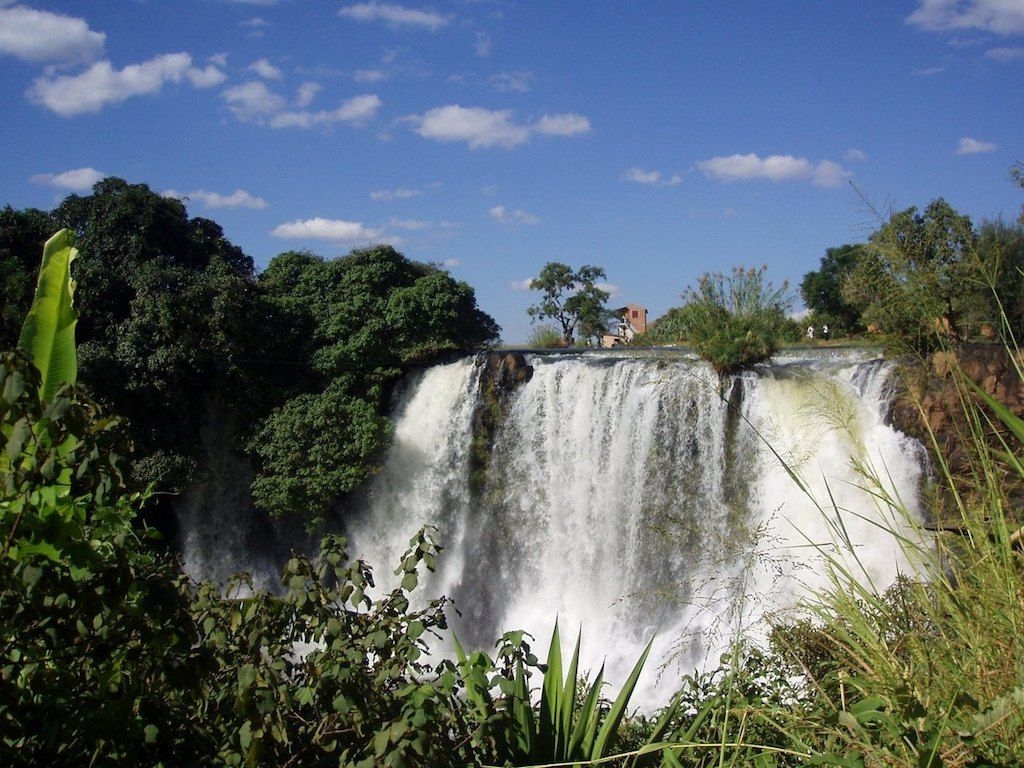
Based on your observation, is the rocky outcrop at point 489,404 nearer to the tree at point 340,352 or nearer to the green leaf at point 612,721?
the tree at point 340,352

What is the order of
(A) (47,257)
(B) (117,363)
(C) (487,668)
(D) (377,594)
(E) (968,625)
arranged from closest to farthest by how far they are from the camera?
(E) (968,625) → (C) (487,668) → (A) (47,257) → (D) (377,594) → (B) (117,363)

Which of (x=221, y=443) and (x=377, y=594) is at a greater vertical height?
(x=221, y=443)

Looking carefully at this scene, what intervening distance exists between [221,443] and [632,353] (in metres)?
7.20

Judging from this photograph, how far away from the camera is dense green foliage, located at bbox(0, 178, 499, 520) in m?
14.2

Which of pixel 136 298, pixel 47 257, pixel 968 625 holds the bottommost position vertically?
pixel 968 625

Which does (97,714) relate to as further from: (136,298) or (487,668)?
(136,298)

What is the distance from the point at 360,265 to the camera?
16.5 metres

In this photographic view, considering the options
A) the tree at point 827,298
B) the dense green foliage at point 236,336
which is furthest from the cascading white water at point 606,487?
the tree at point 827,298

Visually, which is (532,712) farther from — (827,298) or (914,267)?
(827,298)

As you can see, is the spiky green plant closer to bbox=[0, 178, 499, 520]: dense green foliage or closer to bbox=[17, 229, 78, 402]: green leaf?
bbox=[17, 229, 78, 402]: green leaf

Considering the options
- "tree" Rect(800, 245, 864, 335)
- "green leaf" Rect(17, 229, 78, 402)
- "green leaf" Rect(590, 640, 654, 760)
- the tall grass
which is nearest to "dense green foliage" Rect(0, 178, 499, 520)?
"tree" Rect(800, 245, 864, 335)

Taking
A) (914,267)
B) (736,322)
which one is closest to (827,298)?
(736,322)

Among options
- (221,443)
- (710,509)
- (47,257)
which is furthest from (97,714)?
(221,443)

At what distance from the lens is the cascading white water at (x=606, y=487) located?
1117cm
